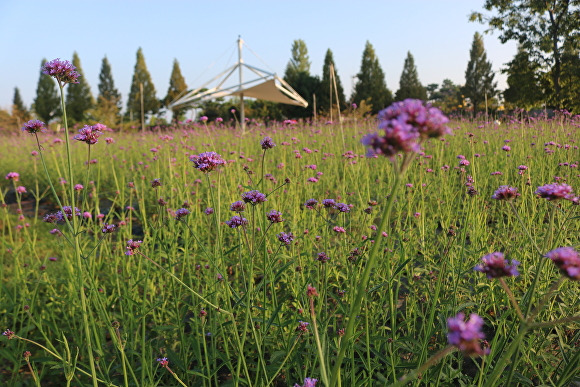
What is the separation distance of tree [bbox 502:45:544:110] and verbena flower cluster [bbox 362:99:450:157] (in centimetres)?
2325

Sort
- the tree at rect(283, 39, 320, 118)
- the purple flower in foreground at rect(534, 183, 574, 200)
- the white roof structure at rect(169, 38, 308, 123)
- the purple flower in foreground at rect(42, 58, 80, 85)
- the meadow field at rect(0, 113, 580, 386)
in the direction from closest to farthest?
the purple flower in foreground at rect(534, 183, 574, 200)
the meadow field at rect(0, 113, 580, 386)
the purple flower in foreground at rect(42, 58, 80, 85)
the white roof structure at rect(169, 38, 308, 123)
the tree at rect(283, 39, 320, 118)

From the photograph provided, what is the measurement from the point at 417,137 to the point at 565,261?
376 mm

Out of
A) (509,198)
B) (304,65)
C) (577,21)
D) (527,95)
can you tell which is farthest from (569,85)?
(304,65)

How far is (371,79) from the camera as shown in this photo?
34531 millimetres

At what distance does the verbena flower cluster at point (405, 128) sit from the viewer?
1.93 feet

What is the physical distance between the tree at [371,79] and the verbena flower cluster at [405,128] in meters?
32.4

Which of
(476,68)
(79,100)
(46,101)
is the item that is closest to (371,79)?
(476,68)

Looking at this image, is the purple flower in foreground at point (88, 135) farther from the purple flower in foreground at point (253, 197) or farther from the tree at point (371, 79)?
the tree at point (371, 79)

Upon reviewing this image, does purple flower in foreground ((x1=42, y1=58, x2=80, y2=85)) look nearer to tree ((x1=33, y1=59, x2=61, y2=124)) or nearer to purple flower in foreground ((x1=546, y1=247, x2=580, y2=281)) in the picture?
purple flower in foreground ((x1=546, y1=247, x2=580, y2=281))

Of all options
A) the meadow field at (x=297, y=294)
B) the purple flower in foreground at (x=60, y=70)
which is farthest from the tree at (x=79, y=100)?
the purple flower in foreground at (x=60, y=70)

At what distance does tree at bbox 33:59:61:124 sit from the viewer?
38.5m

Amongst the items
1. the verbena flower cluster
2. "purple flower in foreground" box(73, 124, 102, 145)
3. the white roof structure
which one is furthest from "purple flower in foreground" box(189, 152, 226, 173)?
the white roof structure

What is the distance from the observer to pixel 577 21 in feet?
63.4

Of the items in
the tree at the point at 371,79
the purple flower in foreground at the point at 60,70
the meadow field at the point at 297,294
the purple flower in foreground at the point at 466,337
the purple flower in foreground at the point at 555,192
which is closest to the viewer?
the purple flower in foreground at the point at 466,337
